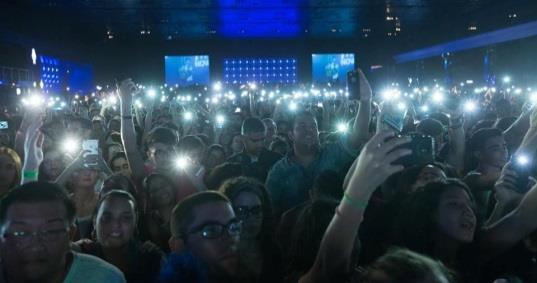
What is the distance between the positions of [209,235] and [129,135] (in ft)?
11.7

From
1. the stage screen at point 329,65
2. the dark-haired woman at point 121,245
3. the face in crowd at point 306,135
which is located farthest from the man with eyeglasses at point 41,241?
the stage screen at point 329,65

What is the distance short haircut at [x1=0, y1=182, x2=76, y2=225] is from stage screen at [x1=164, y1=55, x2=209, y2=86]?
31.6 metres

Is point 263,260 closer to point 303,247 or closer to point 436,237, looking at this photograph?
point 303,247

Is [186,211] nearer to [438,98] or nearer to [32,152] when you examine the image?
[32,152]

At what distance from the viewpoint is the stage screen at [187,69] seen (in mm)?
33909

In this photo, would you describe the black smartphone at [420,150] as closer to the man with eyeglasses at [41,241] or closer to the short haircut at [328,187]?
the short haircut at [328,187]

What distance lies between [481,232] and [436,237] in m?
0.38

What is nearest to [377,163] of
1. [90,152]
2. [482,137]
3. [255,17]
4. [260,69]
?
[482,137]

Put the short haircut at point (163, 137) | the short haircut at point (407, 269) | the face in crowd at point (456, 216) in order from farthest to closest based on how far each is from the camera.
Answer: the short haircut at point (163, 137)
the face in crowd at point (456, 216)
the short haircut at point (407, 269)

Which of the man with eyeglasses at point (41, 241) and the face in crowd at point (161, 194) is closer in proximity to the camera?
the man with eyeglasses at point (41, 241)

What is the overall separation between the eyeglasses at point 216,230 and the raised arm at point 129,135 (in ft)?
10.7

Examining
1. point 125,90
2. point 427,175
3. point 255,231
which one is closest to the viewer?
point 255,231

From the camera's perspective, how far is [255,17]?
2134cm

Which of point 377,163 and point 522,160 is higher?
point 377,163
